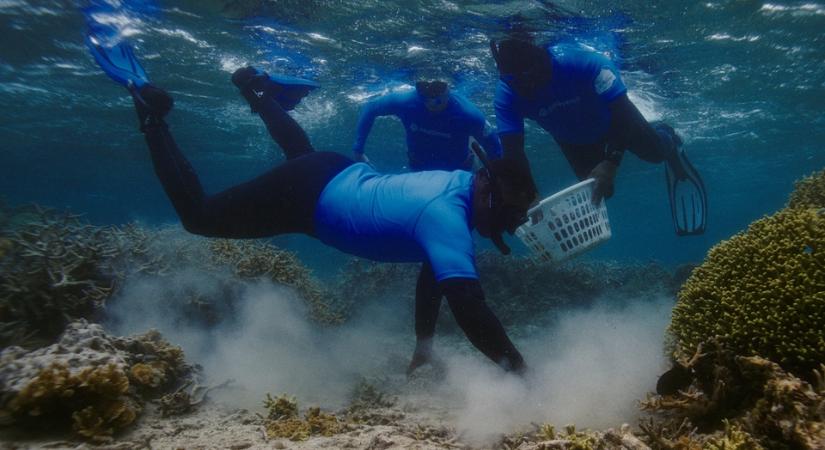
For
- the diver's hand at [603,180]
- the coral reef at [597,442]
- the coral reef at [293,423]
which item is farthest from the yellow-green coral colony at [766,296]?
the coral reef at [293,423]

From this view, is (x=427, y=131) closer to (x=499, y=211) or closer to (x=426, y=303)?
(x=426, y=303)

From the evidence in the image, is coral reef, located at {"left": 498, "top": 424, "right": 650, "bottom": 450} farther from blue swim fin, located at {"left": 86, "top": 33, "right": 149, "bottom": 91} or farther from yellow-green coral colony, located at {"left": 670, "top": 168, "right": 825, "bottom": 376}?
blue swim fin, located at {"left": 86, "top": 33, "right": 149, "bottom": 91}

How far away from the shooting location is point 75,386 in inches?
135

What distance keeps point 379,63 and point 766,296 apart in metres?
13.5

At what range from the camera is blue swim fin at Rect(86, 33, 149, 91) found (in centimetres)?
577

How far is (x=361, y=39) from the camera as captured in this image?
13.2 metres

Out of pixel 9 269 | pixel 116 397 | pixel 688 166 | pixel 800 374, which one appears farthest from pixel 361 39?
pixel 800 374

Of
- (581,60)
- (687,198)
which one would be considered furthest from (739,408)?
(687,198)

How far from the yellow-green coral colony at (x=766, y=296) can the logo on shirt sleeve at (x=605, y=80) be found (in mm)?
4277

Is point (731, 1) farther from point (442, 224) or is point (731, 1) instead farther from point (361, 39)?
point (442, 224)

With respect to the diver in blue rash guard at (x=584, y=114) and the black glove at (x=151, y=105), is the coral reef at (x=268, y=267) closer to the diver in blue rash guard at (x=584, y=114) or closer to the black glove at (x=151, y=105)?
the black glove at (x=151, y=105)

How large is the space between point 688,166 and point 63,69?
813 inches

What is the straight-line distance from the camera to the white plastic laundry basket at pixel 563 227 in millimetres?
5258

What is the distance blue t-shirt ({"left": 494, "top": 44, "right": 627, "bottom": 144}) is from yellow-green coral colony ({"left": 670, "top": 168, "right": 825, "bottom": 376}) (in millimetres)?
4498
